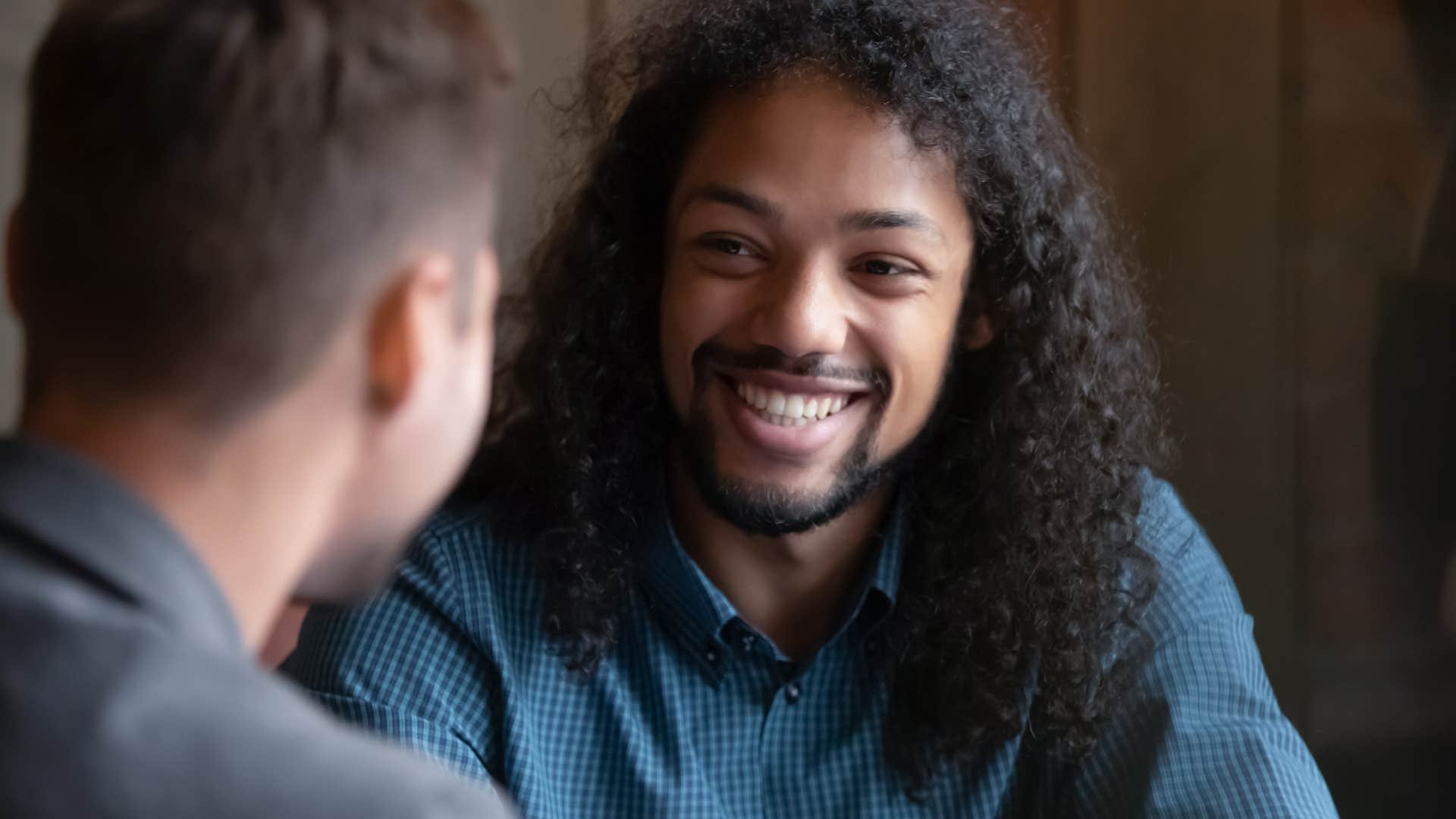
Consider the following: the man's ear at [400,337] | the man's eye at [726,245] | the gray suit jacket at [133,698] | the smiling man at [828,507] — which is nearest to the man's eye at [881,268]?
→ the smiling man at [828,507]

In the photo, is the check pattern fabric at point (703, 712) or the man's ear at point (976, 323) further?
the man's ear at point (976, 323)

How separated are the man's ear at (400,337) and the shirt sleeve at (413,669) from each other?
0.65 meters

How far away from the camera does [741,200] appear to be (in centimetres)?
139

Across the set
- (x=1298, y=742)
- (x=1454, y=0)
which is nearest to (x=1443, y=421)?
(x=1454, y=0)

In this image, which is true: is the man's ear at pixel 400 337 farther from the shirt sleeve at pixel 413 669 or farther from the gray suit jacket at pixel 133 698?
the shirt sleeve at pixel 413 669

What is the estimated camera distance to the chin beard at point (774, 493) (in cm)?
142

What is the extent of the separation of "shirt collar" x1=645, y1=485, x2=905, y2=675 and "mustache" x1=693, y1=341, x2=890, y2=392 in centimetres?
16

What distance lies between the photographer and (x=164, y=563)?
2.06 ft

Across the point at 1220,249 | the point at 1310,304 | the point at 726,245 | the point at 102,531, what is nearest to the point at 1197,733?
the point at 726,245

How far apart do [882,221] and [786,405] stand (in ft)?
0.65

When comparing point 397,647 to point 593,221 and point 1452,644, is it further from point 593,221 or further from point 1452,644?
point 1452,644

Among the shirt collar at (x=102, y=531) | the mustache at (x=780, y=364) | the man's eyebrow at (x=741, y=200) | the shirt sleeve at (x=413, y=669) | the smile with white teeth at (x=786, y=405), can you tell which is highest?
the man's eyebrow at (x=741, y=200)

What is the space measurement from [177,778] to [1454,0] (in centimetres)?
171

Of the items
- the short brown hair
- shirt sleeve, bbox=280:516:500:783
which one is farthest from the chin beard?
the short brown hair
